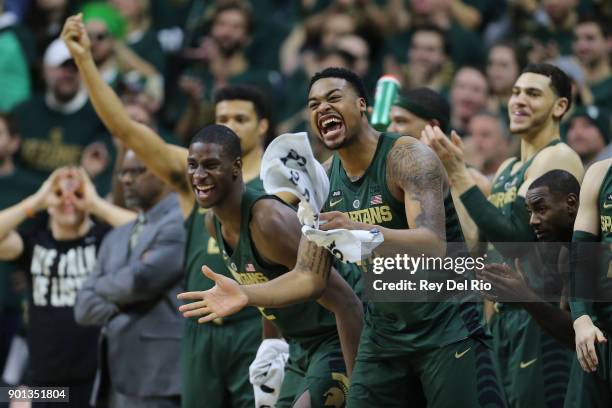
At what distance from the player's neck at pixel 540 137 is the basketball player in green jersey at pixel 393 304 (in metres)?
1.81

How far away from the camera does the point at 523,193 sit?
24.1 feet

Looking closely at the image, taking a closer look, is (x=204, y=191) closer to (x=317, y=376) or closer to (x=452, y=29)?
(x=317, y=376)

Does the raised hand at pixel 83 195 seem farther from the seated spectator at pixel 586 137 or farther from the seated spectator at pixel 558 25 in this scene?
the seated spectator at pixel 558 25

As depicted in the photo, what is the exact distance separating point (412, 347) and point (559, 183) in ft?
4.96

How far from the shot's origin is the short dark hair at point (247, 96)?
838 centimetres

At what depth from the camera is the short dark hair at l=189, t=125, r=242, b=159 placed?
6750mm

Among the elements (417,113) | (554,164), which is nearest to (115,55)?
(417,113)

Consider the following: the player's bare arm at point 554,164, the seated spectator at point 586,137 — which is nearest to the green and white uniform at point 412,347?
the player's bare arm at point 554,164

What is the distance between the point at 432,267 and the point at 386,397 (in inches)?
27.4

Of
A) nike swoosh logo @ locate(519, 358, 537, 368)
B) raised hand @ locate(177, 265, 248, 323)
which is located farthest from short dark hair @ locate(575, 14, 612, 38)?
raised hand @ locate(177, 265, 248, 323)

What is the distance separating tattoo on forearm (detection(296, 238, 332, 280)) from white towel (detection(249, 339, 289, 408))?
1.10m

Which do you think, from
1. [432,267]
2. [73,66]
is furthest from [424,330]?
[73,66]

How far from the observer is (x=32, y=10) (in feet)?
45.3

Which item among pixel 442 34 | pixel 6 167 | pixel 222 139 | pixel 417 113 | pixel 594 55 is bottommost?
pixel 222 139
